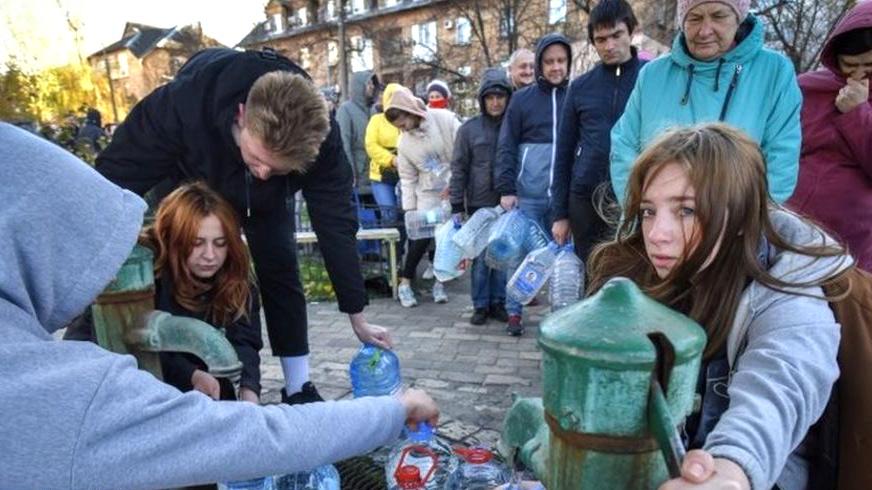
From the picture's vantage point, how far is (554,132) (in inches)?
161

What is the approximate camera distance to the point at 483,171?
4730 millimetres

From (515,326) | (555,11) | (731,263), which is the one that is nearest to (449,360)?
(515,326)

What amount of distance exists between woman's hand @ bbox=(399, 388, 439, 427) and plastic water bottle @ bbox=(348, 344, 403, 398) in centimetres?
189

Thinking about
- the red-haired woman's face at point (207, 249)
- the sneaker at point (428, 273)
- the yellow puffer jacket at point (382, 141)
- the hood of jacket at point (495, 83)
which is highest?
the hood of jacket at point (495, 83)

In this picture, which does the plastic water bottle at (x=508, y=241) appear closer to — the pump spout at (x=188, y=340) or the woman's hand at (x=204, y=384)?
the woman's hand at (x=204, y=384)

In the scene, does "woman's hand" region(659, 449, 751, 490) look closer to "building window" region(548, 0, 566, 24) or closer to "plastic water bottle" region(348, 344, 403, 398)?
"plastic water bottle" region(348, 344, 403, 398)

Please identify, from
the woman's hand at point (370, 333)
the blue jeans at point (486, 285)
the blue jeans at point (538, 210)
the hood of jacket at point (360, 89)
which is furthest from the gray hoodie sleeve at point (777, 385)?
the hood of jacket at point (360, 89)

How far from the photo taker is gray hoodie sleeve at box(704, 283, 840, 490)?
0.83 m

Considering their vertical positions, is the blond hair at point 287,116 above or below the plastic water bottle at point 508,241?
above

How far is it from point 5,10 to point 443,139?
579 inches

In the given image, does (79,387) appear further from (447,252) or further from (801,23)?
(801,23)

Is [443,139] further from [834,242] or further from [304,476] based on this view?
[834,242]

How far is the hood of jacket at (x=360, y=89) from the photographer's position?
643 cm

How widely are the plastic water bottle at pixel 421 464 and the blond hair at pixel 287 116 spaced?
3.66 feet
